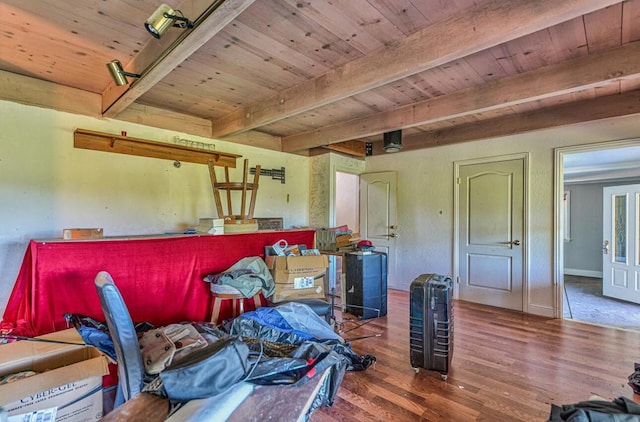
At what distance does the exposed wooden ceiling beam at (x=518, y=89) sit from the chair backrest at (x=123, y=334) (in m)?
3.05

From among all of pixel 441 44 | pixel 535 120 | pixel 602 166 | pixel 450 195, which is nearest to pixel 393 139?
pixel 450 195

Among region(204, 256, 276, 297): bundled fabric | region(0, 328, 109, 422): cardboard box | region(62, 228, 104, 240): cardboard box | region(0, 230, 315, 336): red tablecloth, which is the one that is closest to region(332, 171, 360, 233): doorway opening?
region(0, 230, 315, 336): red tablecloth

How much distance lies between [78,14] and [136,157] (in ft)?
5.35

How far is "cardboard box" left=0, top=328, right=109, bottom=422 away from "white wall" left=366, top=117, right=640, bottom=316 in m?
4.23

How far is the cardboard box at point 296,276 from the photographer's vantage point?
295 cm

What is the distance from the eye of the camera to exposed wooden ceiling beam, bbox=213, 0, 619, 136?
4.96 ft

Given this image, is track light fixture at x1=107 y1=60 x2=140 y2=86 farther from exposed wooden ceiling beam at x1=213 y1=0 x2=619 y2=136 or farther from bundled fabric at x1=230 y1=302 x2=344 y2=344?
bundled fabric at x1=230 y1=302 x2=344 y2=344

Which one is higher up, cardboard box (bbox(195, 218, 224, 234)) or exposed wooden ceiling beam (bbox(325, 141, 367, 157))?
exposed wooden ceiling beam (bbox(325, 141, 367, 157))

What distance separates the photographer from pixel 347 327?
339 cm

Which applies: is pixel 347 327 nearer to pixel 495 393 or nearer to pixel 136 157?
pixel 495 393

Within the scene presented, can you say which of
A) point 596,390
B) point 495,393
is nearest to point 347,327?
point 495,393

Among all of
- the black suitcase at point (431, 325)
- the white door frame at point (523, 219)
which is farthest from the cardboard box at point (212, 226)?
the white door frame at point (523, 219)

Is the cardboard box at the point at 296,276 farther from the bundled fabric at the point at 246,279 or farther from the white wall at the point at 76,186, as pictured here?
the white wall at the point at 76,186

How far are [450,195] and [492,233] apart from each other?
78 centimetres
